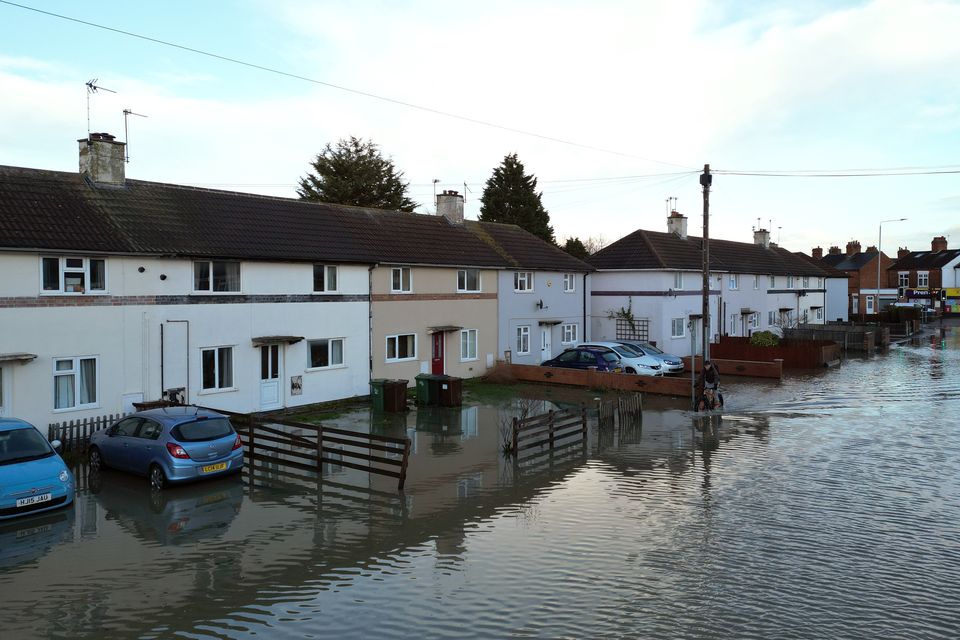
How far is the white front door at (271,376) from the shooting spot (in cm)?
2306

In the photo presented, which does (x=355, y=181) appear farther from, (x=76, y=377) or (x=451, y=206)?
(x=76, y=377)

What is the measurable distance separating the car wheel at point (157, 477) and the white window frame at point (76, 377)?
5070 mm

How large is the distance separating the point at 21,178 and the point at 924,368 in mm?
40345

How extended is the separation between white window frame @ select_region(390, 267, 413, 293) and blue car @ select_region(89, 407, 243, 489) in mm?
12864

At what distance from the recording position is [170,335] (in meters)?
20.6

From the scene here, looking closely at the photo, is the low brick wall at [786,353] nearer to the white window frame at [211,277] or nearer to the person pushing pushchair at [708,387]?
the person pushing pushchair at [708,387]

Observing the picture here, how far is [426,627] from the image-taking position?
8.55 metres

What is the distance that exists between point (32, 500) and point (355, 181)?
1806 inches

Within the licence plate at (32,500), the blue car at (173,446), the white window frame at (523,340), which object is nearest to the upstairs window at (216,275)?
the blue car at (173,446)

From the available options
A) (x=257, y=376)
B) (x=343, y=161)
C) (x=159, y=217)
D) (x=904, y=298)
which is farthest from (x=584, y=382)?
(x=904, y=298)

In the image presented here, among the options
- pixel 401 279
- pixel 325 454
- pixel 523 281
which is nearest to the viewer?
pixel 325 454

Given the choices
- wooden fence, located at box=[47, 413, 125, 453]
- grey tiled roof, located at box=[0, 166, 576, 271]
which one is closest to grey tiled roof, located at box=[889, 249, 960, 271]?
grey tiled roof, located at box=[0, 166, 576, 271]

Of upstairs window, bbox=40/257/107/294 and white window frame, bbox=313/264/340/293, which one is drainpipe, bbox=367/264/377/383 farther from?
upstairs window, bbox=40/257/107/294

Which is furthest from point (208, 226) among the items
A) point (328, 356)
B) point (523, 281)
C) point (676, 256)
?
point (676, 256)
